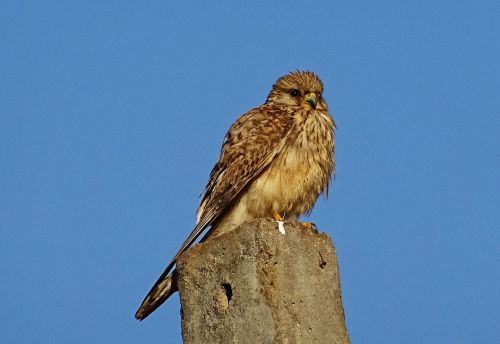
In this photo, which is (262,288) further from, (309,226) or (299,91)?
(299,91)

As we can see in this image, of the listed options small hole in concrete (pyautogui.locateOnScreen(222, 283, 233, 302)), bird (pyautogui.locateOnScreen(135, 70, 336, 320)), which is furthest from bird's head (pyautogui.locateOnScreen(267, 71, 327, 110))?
small hole in concrete (pyautogui.locateOnScreen(222, 283, 233, 302))

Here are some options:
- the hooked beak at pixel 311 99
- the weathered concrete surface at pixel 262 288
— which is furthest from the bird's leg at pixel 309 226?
the hooked beak at pixel 311 99

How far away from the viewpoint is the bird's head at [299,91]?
6789 mm

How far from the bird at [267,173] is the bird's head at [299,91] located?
1.26 ft

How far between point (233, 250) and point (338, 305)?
0.68 meters

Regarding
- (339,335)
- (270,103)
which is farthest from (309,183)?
(339,335)

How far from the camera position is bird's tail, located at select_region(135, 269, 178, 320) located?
548 cm

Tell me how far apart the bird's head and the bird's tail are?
6.15 feet

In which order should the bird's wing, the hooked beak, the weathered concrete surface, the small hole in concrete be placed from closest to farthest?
the weathered concrete surface < the small hole in concrete < the bird's wing < the hooked beak

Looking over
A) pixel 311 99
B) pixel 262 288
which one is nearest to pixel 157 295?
pixel 262 288

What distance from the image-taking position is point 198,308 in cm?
505

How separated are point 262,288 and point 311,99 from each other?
2273 mm

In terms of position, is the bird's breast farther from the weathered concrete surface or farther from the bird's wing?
the weathered concrete surface

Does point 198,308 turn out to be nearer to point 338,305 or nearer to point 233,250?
point 233,250
